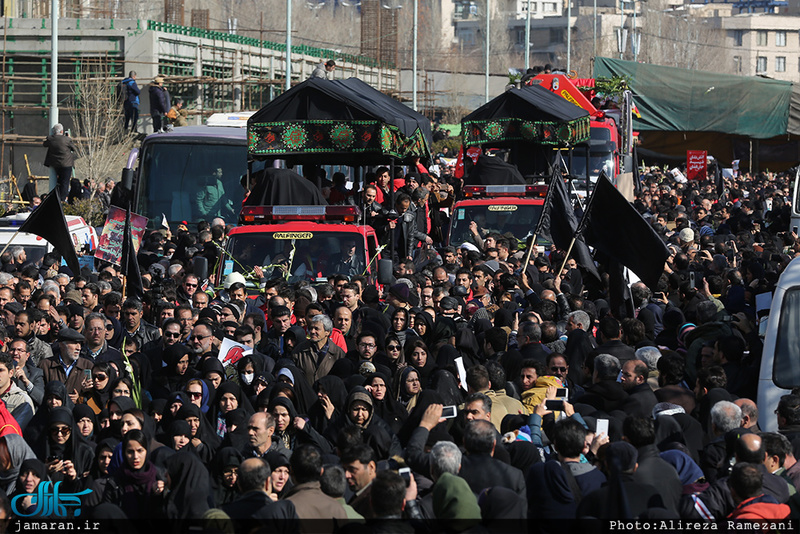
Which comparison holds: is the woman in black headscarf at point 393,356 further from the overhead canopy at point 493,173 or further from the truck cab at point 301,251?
the overhead canopy at point 493,173

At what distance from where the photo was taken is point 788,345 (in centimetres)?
891

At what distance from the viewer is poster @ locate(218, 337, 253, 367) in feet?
34.6

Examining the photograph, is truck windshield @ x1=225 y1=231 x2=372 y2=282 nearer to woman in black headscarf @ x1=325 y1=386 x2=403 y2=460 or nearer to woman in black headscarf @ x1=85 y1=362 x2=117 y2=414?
woman in black headscarf @ x1=85 y1=362 x2=117 y2=414

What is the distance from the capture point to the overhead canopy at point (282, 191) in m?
15.9

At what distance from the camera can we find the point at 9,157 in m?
42.5

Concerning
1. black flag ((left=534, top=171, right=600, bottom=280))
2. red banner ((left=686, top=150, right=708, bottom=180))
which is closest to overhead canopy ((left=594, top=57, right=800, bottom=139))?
red banner ((left=686, top=150, right=708, bottom=180))

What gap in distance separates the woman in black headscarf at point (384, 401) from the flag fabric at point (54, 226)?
20.0 ft

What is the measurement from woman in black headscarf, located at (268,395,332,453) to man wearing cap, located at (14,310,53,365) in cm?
362

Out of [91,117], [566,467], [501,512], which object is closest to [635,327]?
[566,467]

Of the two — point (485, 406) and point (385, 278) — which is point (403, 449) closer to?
point (485, 406)

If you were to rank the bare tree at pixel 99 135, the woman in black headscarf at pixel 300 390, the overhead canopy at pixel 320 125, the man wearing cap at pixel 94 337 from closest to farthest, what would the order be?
the woman in black headscarf at pixel 300 390
the man wearing cap at pixel 94 337
the overhead canopy at pixel 320 125
the bare tree at pixel 99 135

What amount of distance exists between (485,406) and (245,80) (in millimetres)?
43123

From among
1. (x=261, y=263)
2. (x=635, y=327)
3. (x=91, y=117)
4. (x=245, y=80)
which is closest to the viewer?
(x=635, y=327)

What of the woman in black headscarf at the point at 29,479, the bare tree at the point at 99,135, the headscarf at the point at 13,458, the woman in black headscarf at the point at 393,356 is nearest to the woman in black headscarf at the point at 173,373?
the woman in black headscarf at the point at 393,356
